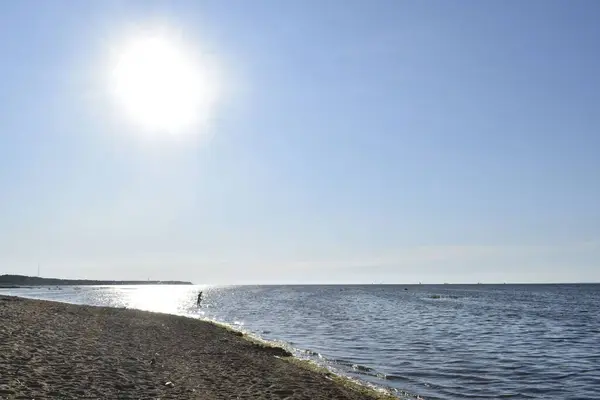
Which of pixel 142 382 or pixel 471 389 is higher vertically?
pixel 142 382

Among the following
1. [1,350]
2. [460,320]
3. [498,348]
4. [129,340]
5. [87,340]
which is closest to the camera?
[1,350]

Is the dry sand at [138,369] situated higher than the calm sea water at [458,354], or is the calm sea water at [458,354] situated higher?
the dry sand at [138,369]

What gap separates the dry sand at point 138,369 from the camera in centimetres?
1478

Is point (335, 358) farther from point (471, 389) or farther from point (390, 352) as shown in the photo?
point (471, 389)

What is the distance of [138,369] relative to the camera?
18.9m

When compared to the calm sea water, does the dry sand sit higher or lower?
higher

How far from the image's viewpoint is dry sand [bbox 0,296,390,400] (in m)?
14.8

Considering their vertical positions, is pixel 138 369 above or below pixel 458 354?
above

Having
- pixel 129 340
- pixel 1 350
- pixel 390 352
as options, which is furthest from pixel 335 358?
pixel 1 350

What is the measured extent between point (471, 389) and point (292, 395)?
→ 10.5 m

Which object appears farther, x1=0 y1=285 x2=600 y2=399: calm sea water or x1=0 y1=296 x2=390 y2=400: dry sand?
x1=0 y1=285 x2=600 y2=399: calm sea water

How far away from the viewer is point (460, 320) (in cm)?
5994

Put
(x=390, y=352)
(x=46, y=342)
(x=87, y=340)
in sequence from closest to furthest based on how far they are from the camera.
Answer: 1. (x=46, y=342)
2. (x=87, y=340)
3. (x=390, y=352)

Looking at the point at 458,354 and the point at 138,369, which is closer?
the point at 138,369
